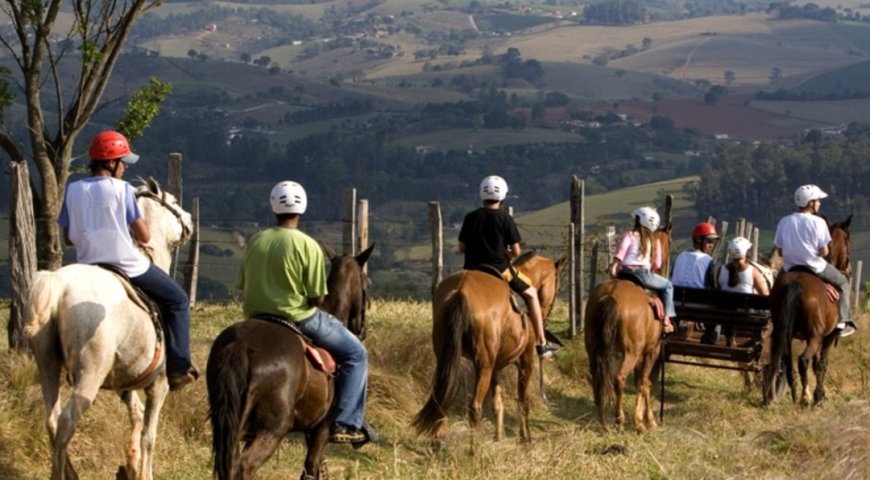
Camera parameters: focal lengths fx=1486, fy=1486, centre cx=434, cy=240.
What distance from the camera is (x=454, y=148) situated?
156 metres

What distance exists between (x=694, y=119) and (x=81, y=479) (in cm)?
18070

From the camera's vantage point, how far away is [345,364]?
34.4 ft

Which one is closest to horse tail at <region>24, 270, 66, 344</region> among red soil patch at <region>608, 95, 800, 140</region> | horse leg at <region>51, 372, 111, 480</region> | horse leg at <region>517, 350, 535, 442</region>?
horse leg at <region>51, 372, 111, 480</region>

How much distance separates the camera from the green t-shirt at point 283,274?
33.0 feet

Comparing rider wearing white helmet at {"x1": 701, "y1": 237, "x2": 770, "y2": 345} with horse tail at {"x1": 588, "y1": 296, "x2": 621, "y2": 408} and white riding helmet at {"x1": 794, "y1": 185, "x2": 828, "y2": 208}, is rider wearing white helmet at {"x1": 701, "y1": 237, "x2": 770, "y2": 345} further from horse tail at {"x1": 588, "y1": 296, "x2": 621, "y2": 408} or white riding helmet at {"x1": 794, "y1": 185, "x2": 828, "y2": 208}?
horse tail at {"x1": 588, "y1": 296, "x2": 621, "y2": 408}

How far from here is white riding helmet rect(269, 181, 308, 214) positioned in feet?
33.5

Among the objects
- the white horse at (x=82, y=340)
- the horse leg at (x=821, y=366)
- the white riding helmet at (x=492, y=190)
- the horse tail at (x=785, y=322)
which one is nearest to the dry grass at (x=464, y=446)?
the horse tail at (x=785, y=322)

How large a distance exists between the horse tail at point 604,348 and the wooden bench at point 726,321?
1.72 meters

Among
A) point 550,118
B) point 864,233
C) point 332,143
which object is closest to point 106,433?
point 864,233

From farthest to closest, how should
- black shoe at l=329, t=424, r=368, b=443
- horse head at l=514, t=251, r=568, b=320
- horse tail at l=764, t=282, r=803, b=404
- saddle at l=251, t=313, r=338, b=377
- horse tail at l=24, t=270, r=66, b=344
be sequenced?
1. horse tail at l=764, t=282, r=803, b=404
2. horse head at l=514, t=251, r=568, b=320
3. black shoe at l=329, t=424, r=368, b=443
4. saddle at l=251, t=313, r=338, b=377
5. horse tail at l=24, t=270, r=66, b=344

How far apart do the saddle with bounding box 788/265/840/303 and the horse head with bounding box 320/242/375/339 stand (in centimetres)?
638

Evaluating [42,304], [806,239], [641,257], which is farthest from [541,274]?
[42,304]

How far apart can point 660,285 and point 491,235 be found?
8.11 feet

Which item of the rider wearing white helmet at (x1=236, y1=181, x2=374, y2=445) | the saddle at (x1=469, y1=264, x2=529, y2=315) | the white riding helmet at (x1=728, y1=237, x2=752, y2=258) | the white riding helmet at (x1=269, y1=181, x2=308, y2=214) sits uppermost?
the white riding helmet at (x1=269, y1=181, x2=308, y2=214)
